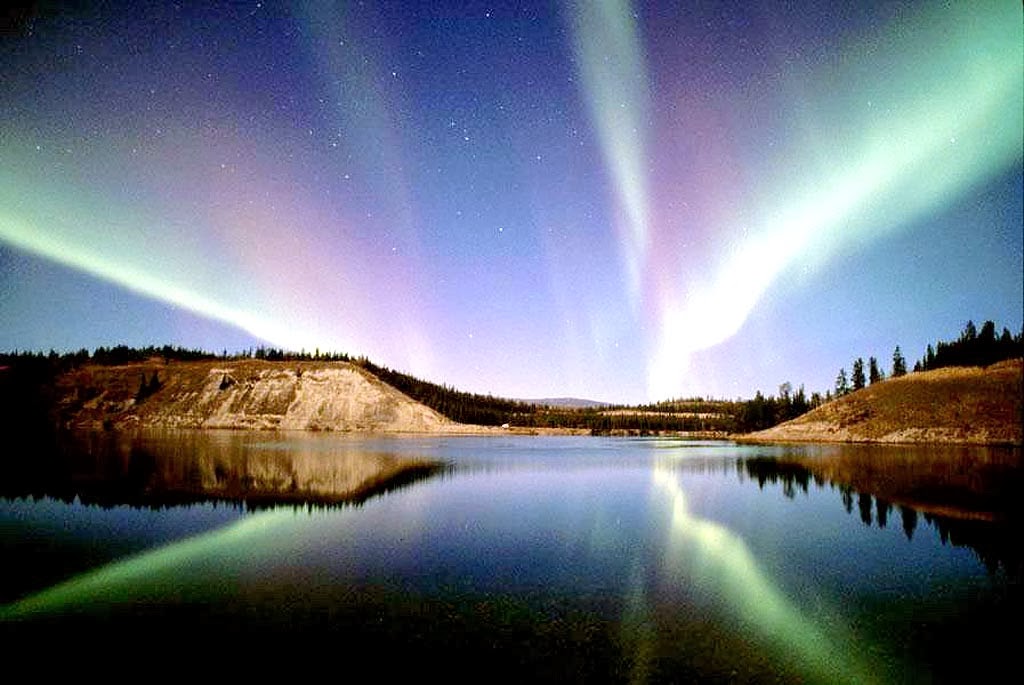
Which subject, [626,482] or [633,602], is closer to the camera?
[633,602]

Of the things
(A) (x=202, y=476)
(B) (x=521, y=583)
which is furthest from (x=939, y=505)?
(A) (x=202, y=476)

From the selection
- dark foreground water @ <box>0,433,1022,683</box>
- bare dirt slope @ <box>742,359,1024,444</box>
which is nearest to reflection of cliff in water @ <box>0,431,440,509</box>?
dark foreground water @ <box>0,433,1022,683</box>

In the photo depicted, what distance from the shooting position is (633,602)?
21.2 metres

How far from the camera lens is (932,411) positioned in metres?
129

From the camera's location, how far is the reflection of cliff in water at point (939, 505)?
32625 mm

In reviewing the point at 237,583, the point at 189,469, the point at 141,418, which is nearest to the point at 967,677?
the point at 237,583

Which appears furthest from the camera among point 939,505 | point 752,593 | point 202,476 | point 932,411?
point 932,411

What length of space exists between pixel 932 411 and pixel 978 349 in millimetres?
35571

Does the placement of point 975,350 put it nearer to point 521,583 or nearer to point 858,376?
point 858,376

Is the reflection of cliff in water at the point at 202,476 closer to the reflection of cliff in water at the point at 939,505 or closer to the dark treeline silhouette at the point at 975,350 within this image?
the reflection of cliff in water at the point at 939,505

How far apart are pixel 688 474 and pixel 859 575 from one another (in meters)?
44.1

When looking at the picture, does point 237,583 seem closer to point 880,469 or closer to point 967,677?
point 967,677

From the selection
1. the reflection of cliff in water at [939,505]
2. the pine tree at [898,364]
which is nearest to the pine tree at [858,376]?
the pine tree at [898,364]

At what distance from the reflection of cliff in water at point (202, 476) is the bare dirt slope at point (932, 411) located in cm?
10471
